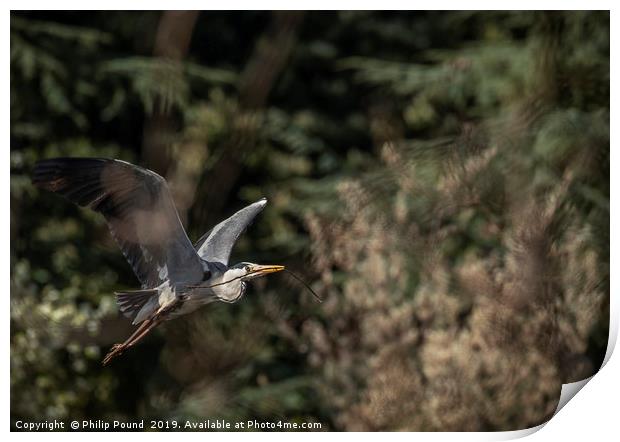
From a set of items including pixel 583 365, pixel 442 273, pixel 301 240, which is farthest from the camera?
pixel 301 240

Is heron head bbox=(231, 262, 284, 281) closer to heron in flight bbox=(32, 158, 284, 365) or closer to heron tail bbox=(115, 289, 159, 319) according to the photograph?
heron in flight bbox=(32, 158, 284, 365)

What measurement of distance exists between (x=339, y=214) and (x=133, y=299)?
872 mm

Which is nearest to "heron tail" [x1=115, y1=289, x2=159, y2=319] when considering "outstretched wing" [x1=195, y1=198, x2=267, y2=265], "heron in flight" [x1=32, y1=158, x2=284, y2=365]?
"heron in flight" [x1=32, y1=158, x2=284, y2=365]

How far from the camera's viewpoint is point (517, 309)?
8.27 ft

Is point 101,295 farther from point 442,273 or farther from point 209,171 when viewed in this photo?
point 442,273

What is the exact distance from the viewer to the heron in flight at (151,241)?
76.9 inches

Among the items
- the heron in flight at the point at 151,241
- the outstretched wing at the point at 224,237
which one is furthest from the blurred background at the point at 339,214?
the heron in flight at the point at 151,241

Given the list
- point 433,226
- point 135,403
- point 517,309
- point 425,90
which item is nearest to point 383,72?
point 425,90

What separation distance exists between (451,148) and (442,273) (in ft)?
1.06

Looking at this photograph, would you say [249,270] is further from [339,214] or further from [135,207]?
[339,214]

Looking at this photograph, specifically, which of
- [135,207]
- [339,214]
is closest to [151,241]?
[135,207]

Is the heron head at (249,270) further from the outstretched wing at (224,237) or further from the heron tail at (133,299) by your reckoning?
the heron tail at (133,299)

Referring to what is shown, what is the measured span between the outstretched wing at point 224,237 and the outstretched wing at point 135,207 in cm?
8

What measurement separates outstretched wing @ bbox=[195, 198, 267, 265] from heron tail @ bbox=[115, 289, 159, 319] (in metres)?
0.13
